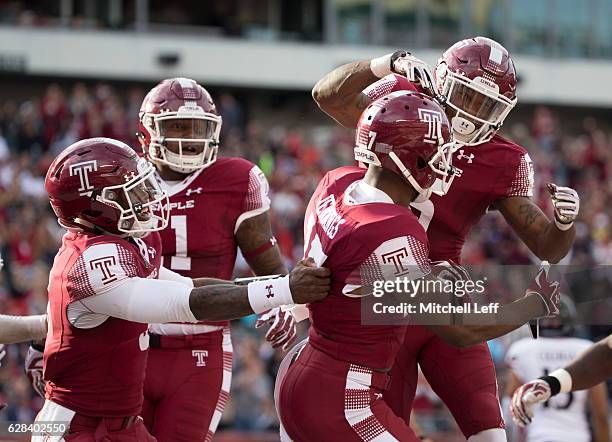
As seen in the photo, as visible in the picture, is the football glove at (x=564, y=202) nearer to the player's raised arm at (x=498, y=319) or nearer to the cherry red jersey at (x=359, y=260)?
the player's raised arm at (x=498, y=319)

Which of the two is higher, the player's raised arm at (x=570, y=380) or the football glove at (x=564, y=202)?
the football glove at (x=564, y=202)

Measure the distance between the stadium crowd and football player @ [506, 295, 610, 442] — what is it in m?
3.24

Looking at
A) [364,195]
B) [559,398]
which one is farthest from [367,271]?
[559,398]

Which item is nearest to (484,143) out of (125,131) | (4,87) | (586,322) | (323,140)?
(586,322)

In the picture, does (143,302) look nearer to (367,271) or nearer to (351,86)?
(367,271)

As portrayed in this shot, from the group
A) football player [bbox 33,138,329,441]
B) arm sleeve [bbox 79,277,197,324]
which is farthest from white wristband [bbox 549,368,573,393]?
arm sleeve [bbox 79,277,197,324]

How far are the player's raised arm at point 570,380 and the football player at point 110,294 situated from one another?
1.81m

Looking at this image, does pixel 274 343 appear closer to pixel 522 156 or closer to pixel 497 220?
pixel 522 156

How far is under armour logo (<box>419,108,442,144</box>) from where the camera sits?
4559 mm

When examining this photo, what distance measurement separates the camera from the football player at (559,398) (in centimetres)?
700

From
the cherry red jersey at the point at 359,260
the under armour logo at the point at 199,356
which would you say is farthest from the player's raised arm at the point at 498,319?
the under armour logo at the point at 199,356

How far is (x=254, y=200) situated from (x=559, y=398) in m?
2.41

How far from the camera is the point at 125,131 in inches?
577

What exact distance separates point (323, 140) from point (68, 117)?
5182mm
